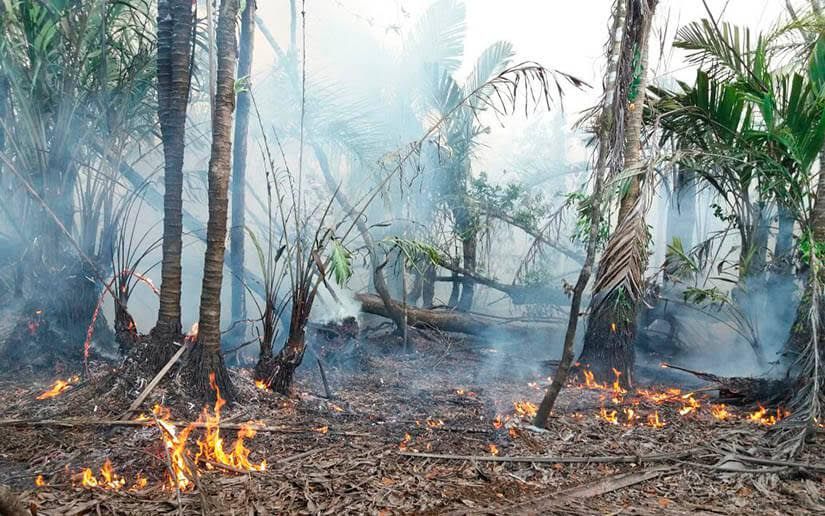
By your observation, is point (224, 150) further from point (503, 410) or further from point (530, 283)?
point (530, 283)

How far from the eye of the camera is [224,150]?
4684 millimetres

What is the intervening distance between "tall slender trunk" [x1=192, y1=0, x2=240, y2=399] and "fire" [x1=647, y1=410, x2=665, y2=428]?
11.8 ft

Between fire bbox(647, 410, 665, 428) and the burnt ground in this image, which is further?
fire bbox(647, 410, 665, 428)

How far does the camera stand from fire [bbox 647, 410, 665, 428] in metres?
4.96

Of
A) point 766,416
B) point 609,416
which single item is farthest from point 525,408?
point 766,416

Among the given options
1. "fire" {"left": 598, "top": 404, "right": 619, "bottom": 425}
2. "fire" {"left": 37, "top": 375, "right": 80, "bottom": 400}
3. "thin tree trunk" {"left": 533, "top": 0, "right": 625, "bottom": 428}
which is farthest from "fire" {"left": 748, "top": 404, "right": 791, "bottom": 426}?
"fire" {"left": 37, "top": 375, "right": 80, "bottom": 400}

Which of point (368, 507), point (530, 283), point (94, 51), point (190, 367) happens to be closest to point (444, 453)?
point (368, 507)

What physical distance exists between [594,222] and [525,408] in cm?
206

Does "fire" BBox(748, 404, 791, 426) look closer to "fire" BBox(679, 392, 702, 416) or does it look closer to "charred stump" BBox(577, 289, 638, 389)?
"fire" BBox(679, 392, 702, 416)

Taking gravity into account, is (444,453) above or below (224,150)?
below

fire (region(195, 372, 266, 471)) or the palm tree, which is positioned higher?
the palm tree

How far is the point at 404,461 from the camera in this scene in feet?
13.1

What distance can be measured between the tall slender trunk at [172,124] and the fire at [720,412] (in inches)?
191

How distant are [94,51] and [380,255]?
23.5 ft
